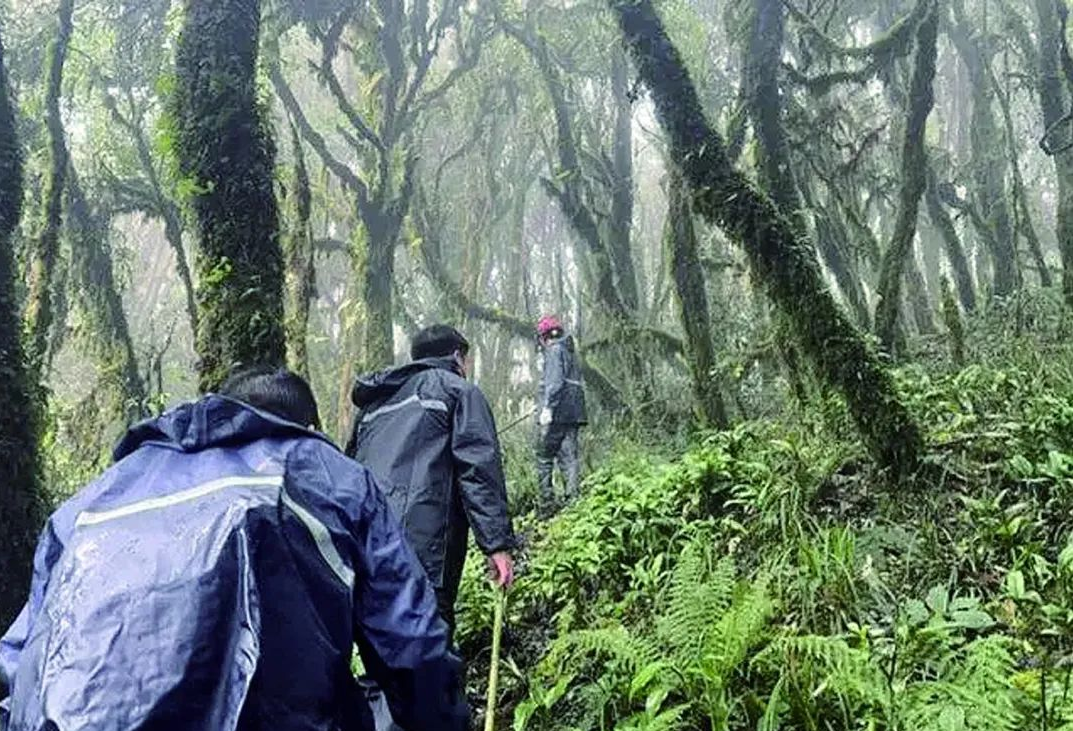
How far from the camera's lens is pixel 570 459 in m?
10.9

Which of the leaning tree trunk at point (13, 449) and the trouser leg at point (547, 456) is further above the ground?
the leaning tree trunk at point (13, 449)

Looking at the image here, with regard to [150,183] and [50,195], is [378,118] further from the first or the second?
[50,195]

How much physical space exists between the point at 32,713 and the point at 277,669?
541 mm

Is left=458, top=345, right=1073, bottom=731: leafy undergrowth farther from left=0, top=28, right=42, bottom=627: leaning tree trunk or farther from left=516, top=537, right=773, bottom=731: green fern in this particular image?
left=0, top=28, right=42, bottom=627: leaning tree trunk

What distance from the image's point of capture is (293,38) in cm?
2036

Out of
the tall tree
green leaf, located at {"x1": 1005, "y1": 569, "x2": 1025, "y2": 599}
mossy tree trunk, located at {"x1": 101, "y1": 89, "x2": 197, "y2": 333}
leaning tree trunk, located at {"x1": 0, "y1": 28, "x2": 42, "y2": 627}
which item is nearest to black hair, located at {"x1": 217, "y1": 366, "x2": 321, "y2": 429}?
green leaf, located at {"x1": 1005, "y1": 569, "x2": 1025, "y2": 599}

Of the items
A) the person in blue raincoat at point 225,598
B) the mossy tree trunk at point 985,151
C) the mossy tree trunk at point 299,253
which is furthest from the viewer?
the mossy tree trunk at point 985,151

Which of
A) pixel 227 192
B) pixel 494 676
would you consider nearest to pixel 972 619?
pixel 494 676

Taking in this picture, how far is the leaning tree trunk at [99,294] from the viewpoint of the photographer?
14.8 m

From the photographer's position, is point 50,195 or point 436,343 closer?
point 436,343

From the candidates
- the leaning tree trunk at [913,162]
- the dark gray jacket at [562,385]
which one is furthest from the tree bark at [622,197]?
the leaning tree trunk at [913,162]

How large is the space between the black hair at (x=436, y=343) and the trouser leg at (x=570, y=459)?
5.98m

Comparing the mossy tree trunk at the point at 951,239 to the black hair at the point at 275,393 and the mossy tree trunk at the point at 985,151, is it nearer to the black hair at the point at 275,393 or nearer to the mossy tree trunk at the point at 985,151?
the mossy tree trunk at the point at 985,151

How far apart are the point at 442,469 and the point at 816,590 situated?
1872 millimetres
